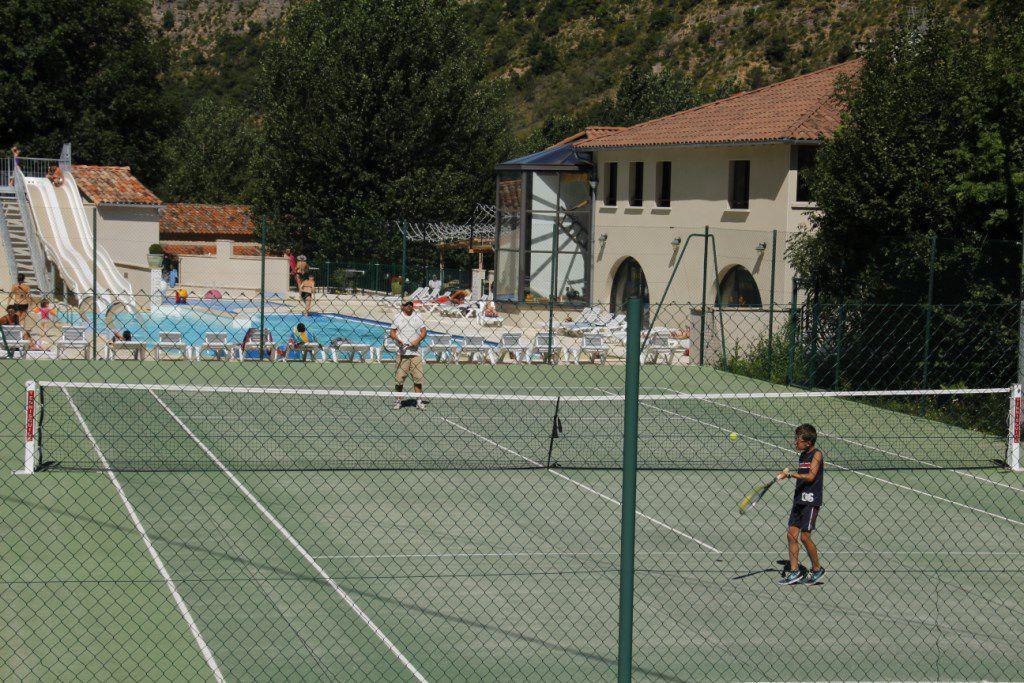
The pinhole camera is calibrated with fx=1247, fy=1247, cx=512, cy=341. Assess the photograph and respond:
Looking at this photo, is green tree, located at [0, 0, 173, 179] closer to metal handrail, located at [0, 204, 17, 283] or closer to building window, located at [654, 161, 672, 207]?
metal handrail, located at [0, 204, 17, 283]

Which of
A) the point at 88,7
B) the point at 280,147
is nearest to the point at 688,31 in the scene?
the point at 88,7

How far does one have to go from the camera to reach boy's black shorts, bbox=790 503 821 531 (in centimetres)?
1097

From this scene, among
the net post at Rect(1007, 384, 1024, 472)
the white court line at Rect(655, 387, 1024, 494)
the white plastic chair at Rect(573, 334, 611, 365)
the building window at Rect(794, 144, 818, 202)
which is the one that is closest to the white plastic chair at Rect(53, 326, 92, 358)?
the white plastic chair at Rect(573, 334, 611, 365)

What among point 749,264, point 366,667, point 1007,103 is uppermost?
point 1007,103

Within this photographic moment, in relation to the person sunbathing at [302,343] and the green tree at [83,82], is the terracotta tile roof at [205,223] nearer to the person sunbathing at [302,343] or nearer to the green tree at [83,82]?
the green tree at [83,82]

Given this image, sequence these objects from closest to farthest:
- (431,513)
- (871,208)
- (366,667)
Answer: (366,667)
(431,513)
(871,208)

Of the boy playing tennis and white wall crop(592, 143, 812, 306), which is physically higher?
white wall crop(592, 143, 812, 306)

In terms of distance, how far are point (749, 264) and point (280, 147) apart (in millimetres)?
23637

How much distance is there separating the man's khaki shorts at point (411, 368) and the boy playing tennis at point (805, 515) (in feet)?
31.4

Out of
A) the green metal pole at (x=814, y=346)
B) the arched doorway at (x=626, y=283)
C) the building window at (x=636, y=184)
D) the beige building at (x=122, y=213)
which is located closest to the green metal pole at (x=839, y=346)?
the green metal pole at (x=814, y=346)

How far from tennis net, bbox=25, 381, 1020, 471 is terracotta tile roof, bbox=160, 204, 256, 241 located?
37386mm

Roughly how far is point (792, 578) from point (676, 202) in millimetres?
26794

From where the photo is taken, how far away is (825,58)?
262 feet

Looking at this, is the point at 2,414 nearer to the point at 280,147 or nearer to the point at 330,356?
the point at 330,356
